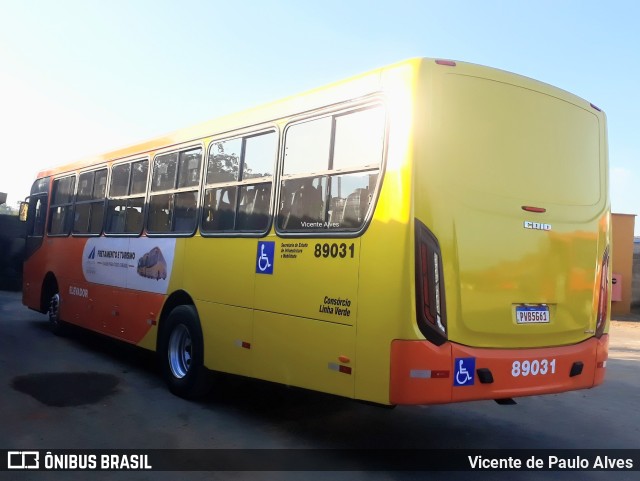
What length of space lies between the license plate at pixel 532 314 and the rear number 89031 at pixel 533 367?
32 centimetres

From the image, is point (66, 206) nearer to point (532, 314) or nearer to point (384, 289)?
point (384, 289)

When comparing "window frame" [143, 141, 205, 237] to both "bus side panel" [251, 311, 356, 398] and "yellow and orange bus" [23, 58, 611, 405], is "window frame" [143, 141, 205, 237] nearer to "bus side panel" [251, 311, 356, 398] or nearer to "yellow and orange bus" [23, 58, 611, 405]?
"yellow and orange bus" [23, 58, 611, 405]

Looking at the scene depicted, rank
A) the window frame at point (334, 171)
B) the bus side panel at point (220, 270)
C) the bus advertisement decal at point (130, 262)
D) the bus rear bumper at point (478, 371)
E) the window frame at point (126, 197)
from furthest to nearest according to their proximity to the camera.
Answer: the window frame at point (126, 197) → the bus advertisement decal at point (130, 262) → the bus side panel at point (220, 270) → the window frame at point (334, 171) → the bus rear bumper at point (478, 371)

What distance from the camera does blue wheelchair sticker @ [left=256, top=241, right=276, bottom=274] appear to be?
5.79 m

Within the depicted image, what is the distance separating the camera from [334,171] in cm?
514

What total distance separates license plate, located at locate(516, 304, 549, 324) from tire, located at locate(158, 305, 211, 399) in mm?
3374

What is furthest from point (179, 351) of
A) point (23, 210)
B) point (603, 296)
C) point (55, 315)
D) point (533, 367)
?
point (23, 210)

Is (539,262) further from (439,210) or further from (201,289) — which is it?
(201,289)

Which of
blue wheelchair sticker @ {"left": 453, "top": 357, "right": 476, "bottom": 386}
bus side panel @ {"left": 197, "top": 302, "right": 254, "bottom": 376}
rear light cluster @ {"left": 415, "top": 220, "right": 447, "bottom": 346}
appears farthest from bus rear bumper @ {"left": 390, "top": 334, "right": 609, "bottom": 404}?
bus side panel @ {"left": 197, "top": 302, "right": 254, "bottom": 376}

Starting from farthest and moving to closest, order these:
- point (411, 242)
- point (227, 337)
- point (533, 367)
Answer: point (227, 337), point (533, 367), point (411, 242)

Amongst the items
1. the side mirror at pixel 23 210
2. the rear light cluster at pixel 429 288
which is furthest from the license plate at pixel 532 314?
the side mirror at pixel 23 210

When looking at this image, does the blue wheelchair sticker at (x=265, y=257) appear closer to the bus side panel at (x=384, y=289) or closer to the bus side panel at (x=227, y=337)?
the bus side panel at (x=227, y=337)

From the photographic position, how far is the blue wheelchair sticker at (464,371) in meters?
4.57

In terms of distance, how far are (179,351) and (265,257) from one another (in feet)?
6.86
